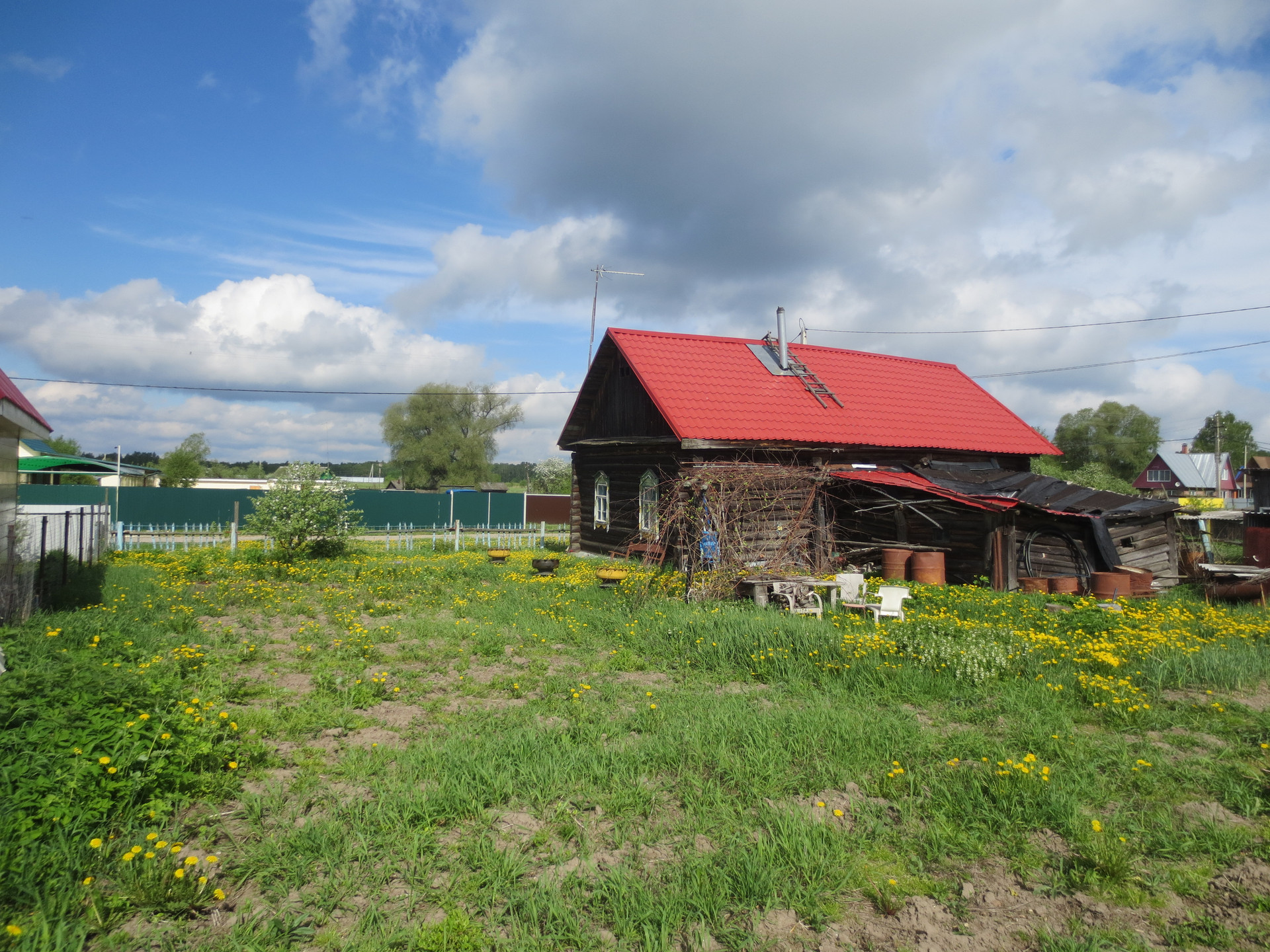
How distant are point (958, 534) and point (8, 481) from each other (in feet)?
50.6

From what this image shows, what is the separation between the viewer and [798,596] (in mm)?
10789

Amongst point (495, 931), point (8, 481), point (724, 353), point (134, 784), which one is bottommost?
point (495, 931)

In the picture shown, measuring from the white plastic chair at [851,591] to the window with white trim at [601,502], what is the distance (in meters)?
8.23

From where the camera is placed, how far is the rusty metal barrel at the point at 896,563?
13.8m

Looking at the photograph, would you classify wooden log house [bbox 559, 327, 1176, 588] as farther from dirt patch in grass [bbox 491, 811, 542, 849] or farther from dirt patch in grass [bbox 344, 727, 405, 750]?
dirt patch in grass [bbox 491, 811, 542, 849]

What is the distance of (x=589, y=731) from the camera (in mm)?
5680

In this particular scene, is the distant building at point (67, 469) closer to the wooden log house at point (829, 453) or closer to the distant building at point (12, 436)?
the distant building at point (12, 436)

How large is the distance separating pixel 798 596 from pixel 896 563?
4061mm

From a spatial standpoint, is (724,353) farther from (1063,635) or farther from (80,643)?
(80,643)

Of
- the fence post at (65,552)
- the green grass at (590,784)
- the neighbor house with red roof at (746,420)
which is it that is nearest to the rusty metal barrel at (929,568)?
the neighbor house with red roof at (746,420)

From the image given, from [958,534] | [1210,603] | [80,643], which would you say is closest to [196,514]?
[80,643]

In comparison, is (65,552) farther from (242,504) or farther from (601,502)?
(242,504)

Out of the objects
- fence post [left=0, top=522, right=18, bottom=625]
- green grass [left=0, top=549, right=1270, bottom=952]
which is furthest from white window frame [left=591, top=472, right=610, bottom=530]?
fence post [left=0, top=522, right=18, bottom=625]

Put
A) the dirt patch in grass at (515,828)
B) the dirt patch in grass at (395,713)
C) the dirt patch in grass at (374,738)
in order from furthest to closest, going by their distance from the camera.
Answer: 1. the dirt patch in grass at (395,713)
2. the dirt patch in grass at (374,738)
3. the dirt patch in grass at (515,828)
